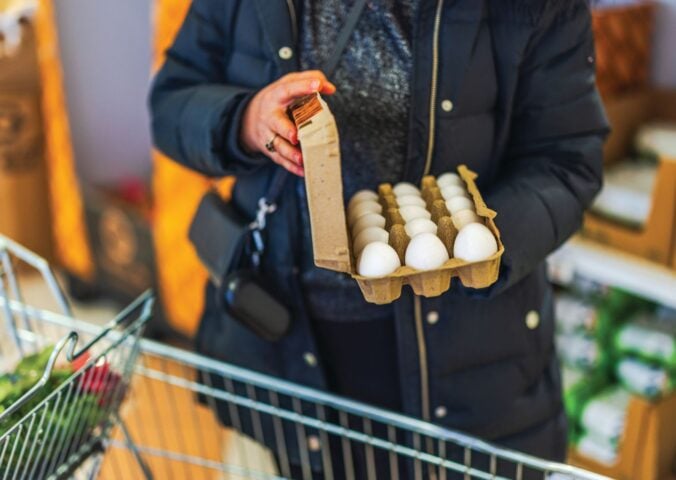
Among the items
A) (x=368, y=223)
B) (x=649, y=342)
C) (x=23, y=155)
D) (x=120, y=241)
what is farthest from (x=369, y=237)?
(x=23, y=155)

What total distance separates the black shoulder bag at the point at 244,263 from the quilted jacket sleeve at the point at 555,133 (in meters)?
0.31

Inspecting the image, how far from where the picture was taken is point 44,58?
2990 mm

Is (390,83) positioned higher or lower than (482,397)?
higher

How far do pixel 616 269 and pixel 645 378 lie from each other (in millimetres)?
302

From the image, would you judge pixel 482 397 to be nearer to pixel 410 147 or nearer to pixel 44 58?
pixel 410 147

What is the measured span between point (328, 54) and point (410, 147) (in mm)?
155

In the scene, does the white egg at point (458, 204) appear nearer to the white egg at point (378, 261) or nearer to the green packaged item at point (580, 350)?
the white egg at point (378, 261)

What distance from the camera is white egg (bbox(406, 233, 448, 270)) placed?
853mm

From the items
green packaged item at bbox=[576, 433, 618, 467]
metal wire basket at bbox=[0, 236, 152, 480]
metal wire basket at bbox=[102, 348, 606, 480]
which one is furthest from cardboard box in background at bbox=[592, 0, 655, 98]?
metal wire basket at bbox=[0, 236, 152, 480]

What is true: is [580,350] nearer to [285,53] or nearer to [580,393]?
[580,393]

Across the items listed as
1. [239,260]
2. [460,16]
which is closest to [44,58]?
[239,260]

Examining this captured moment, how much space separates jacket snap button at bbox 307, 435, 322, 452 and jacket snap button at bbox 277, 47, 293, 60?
0.54 metres

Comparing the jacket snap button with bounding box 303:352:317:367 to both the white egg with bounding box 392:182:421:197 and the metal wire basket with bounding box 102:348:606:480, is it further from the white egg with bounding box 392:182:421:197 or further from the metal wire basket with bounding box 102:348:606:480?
the white egg with bounding box 392:182:421:197

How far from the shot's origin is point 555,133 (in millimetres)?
1123
